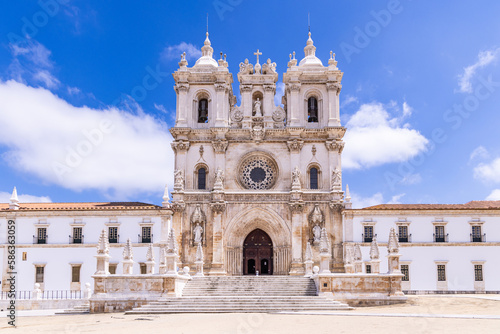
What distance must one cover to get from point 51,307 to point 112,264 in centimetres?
766

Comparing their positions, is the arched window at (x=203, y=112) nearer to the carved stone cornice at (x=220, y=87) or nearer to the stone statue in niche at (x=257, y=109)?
the carved stone cornice at (x=220, y=87)

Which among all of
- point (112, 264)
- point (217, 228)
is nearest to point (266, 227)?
point (217, 228)

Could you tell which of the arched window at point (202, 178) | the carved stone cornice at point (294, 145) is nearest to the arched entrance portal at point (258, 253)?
the arched window at point (202, 178)

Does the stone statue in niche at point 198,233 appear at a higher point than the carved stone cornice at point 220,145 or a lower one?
lower

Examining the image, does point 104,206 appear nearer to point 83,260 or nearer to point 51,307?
point 83,260

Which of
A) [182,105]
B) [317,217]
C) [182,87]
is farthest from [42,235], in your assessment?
[317,217]

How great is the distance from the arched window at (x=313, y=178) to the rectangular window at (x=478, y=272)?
12474 mm

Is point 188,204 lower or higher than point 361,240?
higher

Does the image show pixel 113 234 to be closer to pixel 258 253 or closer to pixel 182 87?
pixel 258 253

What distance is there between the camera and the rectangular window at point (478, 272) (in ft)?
124

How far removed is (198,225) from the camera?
127ft

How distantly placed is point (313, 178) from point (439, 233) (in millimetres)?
9754

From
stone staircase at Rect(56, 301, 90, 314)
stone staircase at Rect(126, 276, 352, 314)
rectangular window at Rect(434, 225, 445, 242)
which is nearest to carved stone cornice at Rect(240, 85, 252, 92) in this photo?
stone staircase at Rect(126, 276, 352, 314)

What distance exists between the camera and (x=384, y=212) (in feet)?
129
